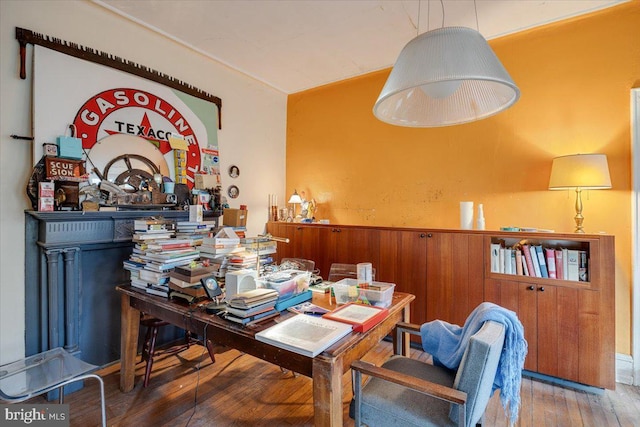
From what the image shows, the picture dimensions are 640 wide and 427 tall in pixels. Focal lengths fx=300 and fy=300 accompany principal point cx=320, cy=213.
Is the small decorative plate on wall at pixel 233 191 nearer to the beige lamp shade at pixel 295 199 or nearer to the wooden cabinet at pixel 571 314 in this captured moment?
the beige lamp shade at pixel 295 199

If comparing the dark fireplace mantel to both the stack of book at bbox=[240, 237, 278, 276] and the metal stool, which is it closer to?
the metal stool

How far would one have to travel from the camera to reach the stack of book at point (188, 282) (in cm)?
175

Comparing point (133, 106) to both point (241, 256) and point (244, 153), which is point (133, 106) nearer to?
point (244, 153)

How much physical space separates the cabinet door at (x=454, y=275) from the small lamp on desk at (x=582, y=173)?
2.40 ft

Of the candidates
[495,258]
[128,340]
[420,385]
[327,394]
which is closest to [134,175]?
[128,340]

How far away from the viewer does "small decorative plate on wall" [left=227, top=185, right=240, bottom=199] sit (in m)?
3.50

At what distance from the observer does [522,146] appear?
280cm

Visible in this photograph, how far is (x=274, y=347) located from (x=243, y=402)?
1104mm

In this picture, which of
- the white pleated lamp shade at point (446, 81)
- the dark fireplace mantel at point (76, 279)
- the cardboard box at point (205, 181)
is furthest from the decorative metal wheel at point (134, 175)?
the white pleated lamp shade at point (446, 81)

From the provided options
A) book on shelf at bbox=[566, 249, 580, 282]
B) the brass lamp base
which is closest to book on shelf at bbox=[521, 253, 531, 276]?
book on shelf at bbox=[566, 249, 580, 282]

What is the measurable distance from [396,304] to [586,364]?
5.45 feet

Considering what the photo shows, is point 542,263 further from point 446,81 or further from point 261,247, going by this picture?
point 261,247

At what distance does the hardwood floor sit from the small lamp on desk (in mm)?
1241

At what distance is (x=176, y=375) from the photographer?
7.81 ft
